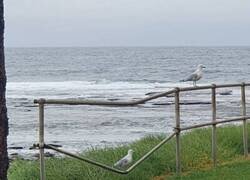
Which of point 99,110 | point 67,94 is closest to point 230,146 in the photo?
point 99,110

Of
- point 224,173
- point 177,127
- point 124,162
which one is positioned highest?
point 177,127

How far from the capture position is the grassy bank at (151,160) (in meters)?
9.39

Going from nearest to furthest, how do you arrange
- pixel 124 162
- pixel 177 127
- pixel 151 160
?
pixel 124 162
pixel 177 127
pixel 151 160

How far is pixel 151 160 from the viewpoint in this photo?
34.2 ft

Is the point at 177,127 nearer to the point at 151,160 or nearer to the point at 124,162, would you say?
the point at 124,162

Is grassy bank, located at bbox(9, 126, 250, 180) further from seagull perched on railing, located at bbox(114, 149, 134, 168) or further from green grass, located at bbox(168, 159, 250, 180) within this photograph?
green grass, located at bbox(168, 159, 250, 180)

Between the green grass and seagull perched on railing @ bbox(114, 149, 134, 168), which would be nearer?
seagull perched on railing @ bbox(114, 149, 134, 168)

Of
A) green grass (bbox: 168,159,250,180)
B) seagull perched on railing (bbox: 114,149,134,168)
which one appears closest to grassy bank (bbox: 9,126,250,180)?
seagull perched on railing (bbox: 114,149,134,168)

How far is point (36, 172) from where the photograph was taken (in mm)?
9547

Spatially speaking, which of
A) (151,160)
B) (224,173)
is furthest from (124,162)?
(224,173)

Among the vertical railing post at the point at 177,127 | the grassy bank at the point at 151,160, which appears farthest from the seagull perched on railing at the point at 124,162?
the vertical railing post at the point at 177,127

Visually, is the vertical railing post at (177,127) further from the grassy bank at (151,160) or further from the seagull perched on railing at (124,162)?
the seagull perched on railing at (124,162)

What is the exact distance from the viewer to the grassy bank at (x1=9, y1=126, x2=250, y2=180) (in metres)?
9.39

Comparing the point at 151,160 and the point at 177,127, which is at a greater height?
the point at 177,127
